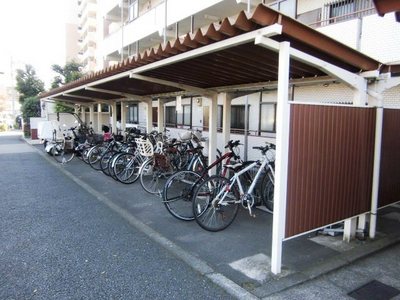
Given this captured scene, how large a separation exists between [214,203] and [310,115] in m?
1.87

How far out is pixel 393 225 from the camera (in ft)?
15.5

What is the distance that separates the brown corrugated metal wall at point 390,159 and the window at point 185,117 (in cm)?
991

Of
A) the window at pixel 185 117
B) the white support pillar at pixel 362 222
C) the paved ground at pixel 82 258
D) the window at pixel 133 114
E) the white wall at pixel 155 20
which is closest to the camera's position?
the paved ground at pixel 82 258

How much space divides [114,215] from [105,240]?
1.05 m

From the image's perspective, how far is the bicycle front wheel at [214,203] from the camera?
4.43 m

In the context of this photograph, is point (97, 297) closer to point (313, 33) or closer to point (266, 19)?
point (266, 19)

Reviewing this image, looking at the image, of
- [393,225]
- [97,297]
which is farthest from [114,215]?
[393,225]

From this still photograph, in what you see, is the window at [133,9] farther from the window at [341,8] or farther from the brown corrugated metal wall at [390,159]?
the brown corrugated metal wall at [390,159]

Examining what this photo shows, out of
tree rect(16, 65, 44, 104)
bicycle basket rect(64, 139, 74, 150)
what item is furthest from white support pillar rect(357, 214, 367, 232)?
tree rect(16, 65, 44, 104)

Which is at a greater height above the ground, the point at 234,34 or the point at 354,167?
the point at 234,34

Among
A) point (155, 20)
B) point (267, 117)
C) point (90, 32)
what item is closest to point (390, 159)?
point (267, 117)

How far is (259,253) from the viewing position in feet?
12.3

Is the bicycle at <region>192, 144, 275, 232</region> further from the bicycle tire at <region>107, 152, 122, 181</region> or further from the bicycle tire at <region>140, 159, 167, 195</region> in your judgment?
the bicycle tire at <region>107, 152, 122, 181</region>

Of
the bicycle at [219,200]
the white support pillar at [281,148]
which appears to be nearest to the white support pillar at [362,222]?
the bicycle at [219,200]
